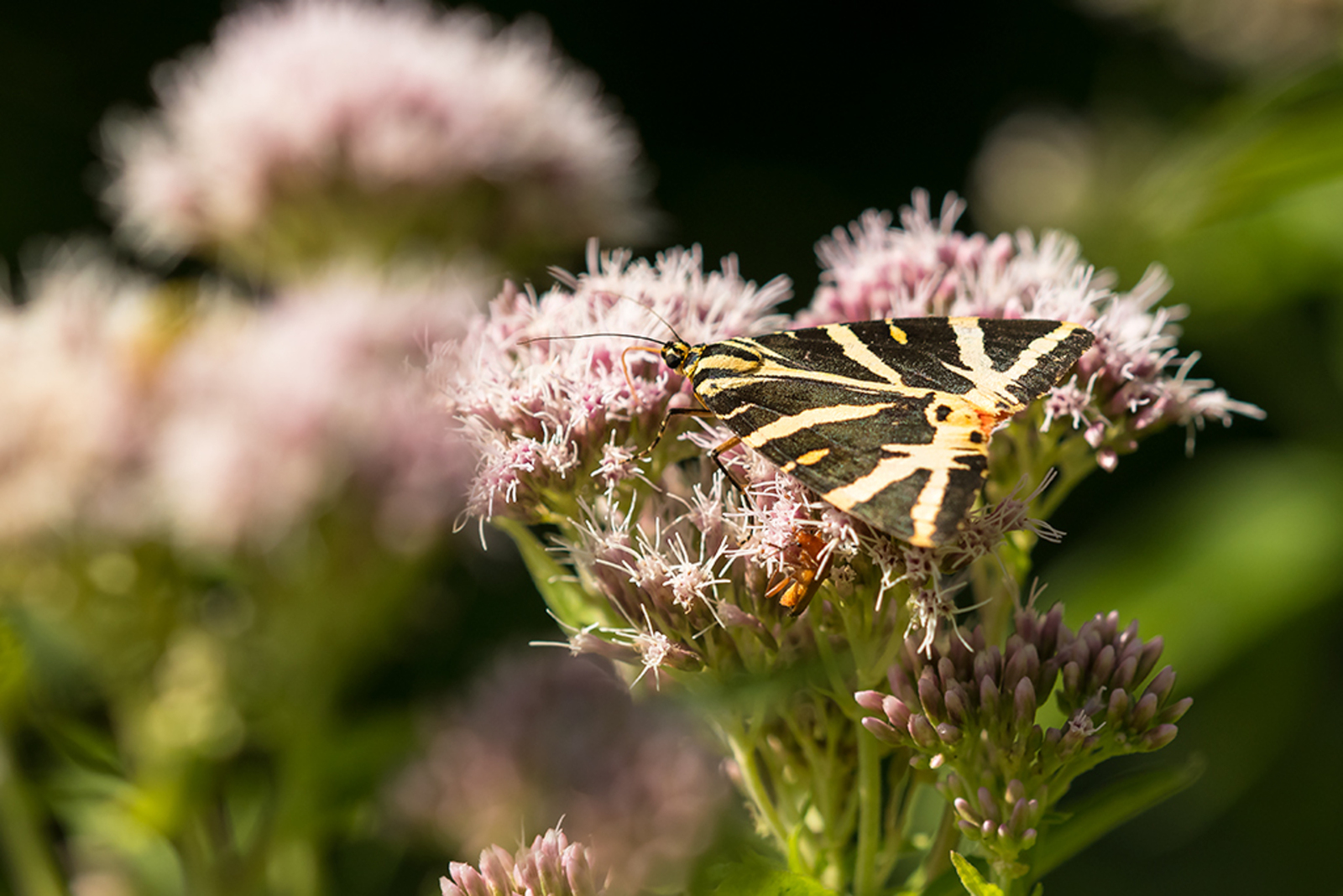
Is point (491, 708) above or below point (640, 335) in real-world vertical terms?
below

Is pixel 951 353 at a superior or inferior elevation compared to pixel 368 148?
inferior

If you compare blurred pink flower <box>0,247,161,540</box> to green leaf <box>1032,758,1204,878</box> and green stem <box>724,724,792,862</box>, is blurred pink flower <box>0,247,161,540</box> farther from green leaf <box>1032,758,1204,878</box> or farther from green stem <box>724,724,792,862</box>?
green leaf <box>1032,758,1204,878</box>

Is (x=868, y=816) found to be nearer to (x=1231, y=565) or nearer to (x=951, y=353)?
(x=951, y=353)

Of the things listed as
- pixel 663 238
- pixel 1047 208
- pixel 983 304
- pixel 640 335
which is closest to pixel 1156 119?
pixel 1047 208

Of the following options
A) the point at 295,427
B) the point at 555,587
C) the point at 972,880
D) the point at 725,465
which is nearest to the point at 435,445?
the point at 295,427

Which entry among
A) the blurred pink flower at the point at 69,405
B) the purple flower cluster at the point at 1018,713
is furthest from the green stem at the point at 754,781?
the blurred pink flower at the point at 69,405

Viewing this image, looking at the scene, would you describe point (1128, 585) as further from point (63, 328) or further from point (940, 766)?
point (63, 328)

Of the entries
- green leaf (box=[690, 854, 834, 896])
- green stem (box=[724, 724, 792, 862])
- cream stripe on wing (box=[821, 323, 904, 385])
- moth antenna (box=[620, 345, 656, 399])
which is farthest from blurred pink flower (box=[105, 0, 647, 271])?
green leaf (box=[690, 854, 834, 896])
